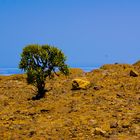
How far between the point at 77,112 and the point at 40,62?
7.66 meters

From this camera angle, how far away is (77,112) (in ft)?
77.5

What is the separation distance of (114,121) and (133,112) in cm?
183

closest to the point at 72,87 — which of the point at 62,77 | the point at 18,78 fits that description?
the point at 62,77

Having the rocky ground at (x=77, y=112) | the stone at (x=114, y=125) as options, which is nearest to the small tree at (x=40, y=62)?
the rocky ground at (x=77, y=112)

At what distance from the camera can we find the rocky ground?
20453mm

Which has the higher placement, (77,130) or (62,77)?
(62,77)

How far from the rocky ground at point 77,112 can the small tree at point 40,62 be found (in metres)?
1.17

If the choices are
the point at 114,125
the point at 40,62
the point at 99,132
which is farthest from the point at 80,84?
the point at 99,132

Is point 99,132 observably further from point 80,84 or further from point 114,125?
point 80,84

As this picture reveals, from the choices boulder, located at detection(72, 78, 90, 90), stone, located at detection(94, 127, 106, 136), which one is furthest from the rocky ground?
boulder, located at detection(72, 78, 90, 90)

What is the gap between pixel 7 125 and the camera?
74.4 ft

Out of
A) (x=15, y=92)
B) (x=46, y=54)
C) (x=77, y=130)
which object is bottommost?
(x=77, y=130)

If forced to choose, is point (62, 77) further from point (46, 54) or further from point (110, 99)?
point (110, 99)

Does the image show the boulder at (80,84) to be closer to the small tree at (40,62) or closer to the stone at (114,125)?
the small tree at (40,62)
